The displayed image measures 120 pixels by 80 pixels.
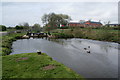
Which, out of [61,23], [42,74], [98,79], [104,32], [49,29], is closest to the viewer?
[42,74]

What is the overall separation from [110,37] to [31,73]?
139 ft

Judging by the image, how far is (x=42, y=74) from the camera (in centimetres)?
1129

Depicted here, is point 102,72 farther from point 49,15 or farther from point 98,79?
point 49,15

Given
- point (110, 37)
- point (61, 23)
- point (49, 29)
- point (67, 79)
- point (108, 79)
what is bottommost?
point (108, 79)

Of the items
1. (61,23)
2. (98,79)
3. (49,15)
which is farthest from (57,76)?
(61,23)

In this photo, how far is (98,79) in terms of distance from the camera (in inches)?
486

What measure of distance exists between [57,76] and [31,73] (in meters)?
3.26

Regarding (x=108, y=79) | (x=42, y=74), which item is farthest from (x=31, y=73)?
(x=108, y=79)

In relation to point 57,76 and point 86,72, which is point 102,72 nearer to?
point 86,72

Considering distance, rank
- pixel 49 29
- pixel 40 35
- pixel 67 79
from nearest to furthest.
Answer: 1. pixel 67 79
2. pixel 40 35
3. pixel 49 29

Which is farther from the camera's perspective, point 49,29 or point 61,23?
point 61,23

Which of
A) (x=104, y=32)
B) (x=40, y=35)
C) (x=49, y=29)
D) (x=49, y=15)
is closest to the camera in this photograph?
(x=104, y=32)

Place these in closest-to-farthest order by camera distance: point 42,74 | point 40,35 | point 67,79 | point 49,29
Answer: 1. point 67,79
2. point 42,74
3. point 40,35
4. point 49,29

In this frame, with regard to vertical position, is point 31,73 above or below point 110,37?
below
